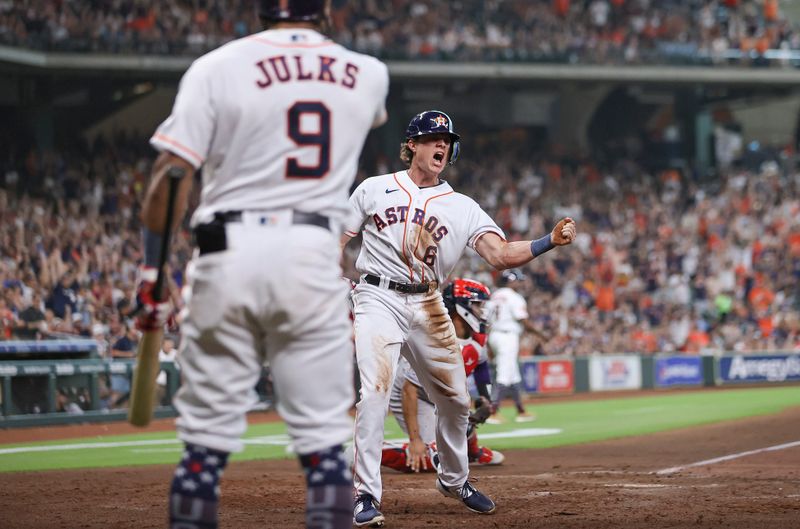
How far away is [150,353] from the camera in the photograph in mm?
4270

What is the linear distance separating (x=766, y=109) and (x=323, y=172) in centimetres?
3682

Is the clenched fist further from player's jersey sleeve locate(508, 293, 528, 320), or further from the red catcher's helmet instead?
player's jersey sleeve locate(508, 293, 528, 320)

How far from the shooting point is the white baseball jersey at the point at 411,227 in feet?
22.4

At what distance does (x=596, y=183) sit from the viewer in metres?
32.1

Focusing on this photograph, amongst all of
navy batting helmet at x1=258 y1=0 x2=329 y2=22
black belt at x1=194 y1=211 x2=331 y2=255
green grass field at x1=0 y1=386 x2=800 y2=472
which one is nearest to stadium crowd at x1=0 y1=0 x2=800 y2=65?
green grass field at x1=0 y1=386 x2=800 y2=472

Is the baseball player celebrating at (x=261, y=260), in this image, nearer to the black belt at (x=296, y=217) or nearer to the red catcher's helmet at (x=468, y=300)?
the black belt at (x=296, y=217)

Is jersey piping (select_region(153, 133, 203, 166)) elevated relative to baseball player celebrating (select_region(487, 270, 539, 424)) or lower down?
elevated

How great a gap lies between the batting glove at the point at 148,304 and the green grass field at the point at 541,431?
22.9 feet

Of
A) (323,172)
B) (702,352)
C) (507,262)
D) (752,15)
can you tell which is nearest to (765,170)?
(752,15)

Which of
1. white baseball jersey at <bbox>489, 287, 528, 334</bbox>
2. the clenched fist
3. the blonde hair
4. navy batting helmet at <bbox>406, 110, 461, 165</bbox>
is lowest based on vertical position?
white baseball jersey at <bbox>489, 287, 528, 334</bbox>

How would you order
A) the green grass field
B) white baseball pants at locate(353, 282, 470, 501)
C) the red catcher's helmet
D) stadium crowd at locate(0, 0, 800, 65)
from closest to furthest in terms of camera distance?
white baseball pants at locate(353, 282, 470, 501) → the red catcher's helmet → the green grass field → stadium crowd at locate(0, 0, 800, 65)

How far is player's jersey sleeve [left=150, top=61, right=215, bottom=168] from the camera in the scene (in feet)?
13.3

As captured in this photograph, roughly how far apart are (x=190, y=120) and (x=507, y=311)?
13214mm

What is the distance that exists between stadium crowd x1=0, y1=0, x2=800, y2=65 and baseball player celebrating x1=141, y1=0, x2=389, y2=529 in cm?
2239
